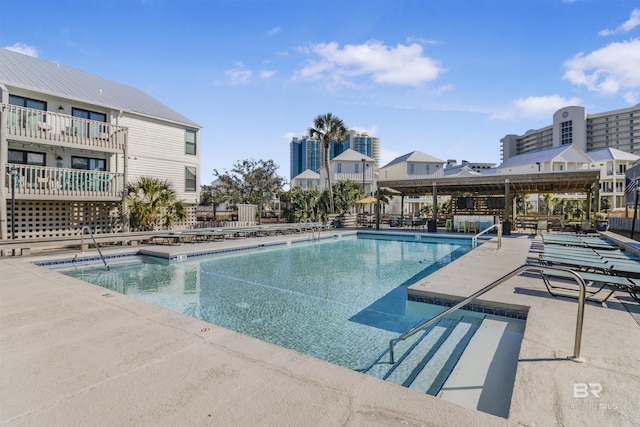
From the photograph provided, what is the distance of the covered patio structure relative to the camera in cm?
1550

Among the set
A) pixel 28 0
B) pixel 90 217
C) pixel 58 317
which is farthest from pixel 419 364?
pixel 28 0

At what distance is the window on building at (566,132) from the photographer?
269 ft

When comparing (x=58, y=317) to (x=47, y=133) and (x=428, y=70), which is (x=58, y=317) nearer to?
(x=47, y=133)

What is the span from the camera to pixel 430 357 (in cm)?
386

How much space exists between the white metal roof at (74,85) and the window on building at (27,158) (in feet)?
8.08

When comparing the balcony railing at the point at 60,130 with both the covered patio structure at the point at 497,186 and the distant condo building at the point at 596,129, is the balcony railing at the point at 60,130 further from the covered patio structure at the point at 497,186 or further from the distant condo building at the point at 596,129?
the distant condo building at the point at 596,129

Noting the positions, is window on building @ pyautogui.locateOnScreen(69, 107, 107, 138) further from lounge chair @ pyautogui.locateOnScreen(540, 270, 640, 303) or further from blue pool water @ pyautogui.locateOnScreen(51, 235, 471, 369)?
lounge chair @ pyautogui.locateOnScreen(540, 270, 640, 303)

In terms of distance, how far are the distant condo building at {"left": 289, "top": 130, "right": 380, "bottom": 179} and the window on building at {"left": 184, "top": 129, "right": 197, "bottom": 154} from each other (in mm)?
53965

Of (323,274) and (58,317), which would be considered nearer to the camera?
(58,317)

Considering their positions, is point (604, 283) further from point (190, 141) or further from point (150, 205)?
point (190, 141)

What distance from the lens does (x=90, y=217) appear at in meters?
14.5

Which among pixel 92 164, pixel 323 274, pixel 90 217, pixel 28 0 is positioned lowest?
pixel 323 274

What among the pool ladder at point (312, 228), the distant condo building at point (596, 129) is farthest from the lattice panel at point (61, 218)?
the distant condo building at point (596, 129)

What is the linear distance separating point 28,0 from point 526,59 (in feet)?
65.9
